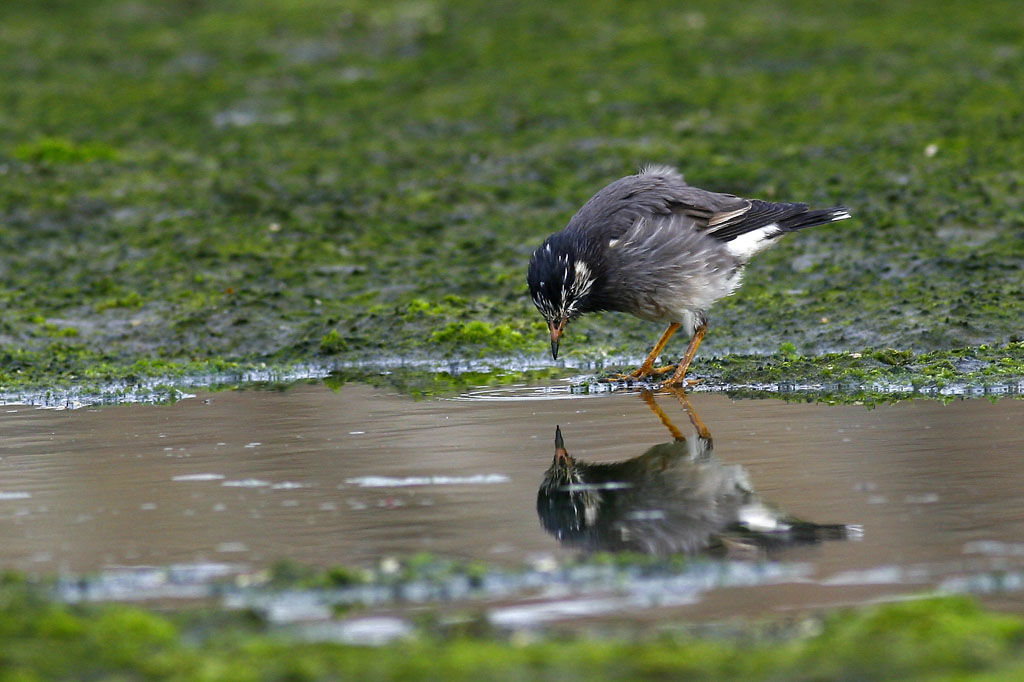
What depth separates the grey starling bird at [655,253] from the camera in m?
8.89

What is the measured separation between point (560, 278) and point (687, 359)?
1.14 m

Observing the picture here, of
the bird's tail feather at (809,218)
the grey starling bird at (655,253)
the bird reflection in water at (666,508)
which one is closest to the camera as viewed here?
the bird reflection in water at (666,508)

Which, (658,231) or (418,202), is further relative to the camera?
(418,202)

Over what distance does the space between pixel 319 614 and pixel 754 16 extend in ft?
50.8

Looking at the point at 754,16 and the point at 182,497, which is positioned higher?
the point at 754,16

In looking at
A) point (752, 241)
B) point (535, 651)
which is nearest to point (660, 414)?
point (752, 241)

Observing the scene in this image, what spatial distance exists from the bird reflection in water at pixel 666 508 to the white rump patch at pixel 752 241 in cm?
245

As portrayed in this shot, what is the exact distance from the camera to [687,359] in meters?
9.35

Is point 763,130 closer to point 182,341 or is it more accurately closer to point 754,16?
point 754,16

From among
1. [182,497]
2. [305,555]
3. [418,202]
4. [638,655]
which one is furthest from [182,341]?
[638,655]

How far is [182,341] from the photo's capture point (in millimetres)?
10992

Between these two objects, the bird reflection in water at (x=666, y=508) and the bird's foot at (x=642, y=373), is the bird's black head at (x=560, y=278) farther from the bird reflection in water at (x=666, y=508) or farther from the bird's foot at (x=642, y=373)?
the bird reflection in water at (x=666, y=508)

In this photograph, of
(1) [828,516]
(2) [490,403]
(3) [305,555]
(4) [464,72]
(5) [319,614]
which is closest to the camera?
(5) [319,614]

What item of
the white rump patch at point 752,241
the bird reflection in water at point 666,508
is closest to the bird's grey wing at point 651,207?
the white rump patch at point 752,241
